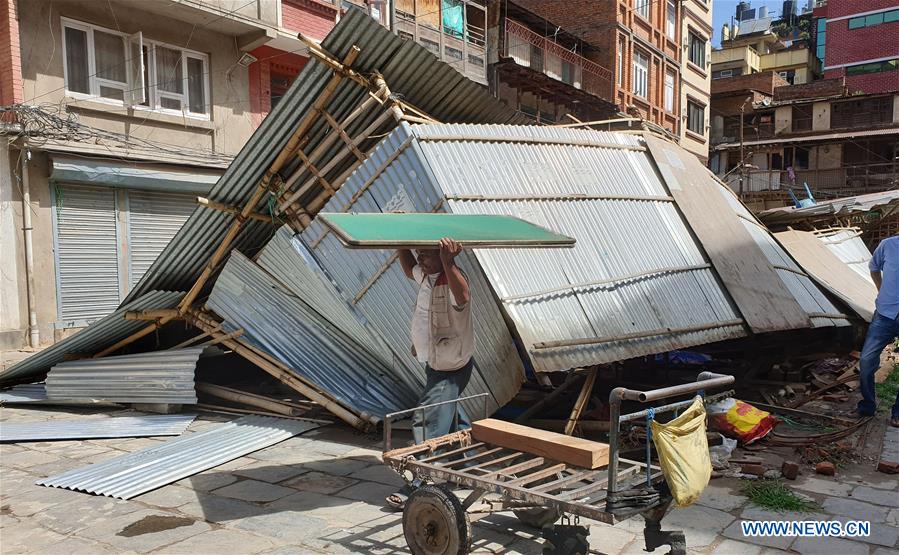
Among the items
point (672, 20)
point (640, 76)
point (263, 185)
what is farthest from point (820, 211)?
point (672, 20)

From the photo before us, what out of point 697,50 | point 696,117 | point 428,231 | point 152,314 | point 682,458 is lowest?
point 682,458

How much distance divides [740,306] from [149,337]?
7203 millimetres

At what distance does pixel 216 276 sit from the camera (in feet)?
26.2

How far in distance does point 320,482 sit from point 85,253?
1026cm

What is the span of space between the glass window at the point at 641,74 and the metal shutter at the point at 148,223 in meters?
21.3

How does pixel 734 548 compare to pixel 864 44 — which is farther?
pixel 864 44

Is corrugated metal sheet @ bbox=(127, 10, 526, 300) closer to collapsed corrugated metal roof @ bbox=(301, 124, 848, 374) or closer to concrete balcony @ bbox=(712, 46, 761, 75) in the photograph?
collapsed corrugated metal roof @ bbox=(301, 124, 848, 374)

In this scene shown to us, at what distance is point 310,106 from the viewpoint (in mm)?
6805

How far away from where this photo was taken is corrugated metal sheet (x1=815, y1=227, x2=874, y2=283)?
1238 centimetres

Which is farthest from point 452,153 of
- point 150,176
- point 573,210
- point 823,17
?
point 823,17

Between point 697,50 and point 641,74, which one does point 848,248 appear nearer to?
point 641,74

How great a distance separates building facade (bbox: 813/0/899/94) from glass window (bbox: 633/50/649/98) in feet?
67.6

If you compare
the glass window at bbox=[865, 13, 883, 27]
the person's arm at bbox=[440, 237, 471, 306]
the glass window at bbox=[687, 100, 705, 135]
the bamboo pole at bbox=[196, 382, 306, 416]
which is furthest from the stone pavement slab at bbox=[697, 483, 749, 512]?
the glass window at bbox=[865, 13, 883, 27]

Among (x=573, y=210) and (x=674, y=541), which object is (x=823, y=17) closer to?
(x=573, y=210)
